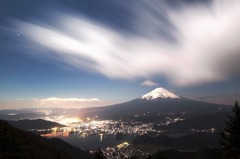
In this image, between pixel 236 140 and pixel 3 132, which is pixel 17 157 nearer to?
pixel 3 132

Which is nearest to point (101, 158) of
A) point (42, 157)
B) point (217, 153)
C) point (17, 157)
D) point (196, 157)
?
point (17, 157)

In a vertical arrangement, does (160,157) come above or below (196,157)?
above

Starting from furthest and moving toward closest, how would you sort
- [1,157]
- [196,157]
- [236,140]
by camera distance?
[196,157] → [1,157] → [236,140]

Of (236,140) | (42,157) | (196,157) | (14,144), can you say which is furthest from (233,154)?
(196,157)

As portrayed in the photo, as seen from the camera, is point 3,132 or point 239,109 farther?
point 3,132

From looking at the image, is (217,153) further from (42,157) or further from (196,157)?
(196,157)

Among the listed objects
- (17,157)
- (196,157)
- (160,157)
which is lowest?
(196,157)

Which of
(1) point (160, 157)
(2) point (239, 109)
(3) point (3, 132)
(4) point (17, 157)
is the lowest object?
(1) point (160, 157)

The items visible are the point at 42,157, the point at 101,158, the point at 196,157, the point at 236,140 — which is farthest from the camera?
the point at 196,157

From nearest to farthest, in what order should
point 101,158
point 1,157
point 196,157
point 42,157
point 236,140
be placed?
point 236,140 → point 1,157 → point 101,158 → point 42,157 → point 196,157
